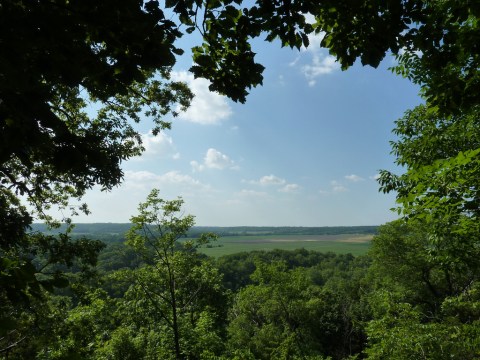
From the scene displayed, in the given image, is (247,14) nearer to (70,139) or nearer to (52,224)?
(70,139)

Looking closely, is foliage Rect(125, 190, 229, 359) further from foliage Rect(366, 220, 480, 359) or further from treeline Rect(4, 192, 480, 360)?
foliage Rect(366, 220, 480, 359)

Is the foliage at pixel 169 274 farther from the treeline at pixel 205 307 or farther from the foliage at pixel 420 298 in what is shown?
the foliage at pixel 420 298

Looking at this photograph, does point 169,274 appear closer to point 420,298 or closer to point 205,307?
point 205,307

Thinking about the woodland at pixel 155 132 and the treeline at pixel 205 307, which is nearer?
the woodland at pixel 155 132

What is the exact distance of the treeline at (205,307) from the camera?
389 inches

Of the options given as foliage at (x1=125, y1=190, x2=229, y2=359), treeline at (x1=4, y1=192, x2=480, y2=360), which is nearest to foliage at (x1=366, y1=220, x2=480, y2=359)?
treeline at (x1=4, y1=192, x2=480, y2=360)

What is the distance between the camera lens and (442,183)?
562 centimetres

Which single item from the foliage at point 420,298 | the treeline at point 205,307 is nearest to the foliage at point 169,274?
the treeline at point 205,307

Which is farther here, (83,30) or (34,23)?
(83,30)

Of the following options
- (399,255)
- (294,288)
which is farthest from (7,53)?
(399,255)

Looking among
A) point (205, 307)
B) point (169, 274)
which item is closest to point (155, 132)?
point (169, 274)

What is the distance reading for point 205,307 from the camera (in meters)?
23.5

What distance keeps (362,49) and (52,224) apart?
12.0 meters

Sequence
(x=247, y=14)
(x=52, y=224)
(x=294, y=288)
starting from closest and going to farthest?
(x=247, y=14) → (x=52, y=224) → (x=294, y=288)
